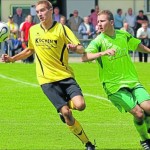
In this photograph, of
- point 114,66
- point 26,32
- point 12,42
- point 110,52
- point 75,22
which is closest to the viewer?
point 110,52

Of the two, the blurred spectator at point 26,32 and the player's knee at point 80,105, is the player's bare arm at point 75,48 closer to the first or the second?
the player's knee at point 80,105

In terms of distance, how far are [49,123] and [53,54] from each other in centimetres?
368

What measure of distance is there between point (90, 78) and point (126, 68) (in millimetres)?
14325

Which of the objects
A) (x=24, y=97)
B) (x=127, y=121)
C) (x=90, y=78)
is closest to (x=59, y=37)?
(x=127, y=121)

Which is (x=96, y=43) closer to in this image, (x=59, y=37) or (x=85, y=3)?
(x=59, y=37)

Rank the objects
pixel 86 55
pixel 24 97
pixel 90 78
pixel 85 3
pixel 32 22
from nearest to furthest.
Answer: pixel 86 55 < pixel 24 97 < pixel 90 78 < pixel 32 22 < pixel 85 3

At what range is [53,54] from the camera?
1247 cm

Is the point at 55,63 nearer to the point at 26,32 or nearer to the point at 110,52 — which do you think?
the point at 110,52

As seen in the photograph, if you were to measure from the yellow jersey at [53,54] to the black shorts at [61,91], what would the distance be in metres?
0.08

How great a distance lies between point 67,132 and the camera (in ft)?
48.2

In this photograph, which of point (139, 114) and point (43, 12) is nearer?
point (139, 114)

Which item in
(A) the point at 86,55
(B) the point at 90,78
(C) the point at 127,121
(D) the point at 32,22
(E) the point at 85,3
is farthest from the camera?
(E) the point at 85,3

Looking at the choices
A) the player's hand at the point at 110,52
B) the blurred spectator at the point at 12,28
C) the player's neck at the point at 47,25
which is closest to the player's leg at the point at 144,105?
the player's hand at the point at 110,52

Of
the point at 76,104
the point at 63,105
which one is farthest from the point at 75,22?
the point at 76,104
